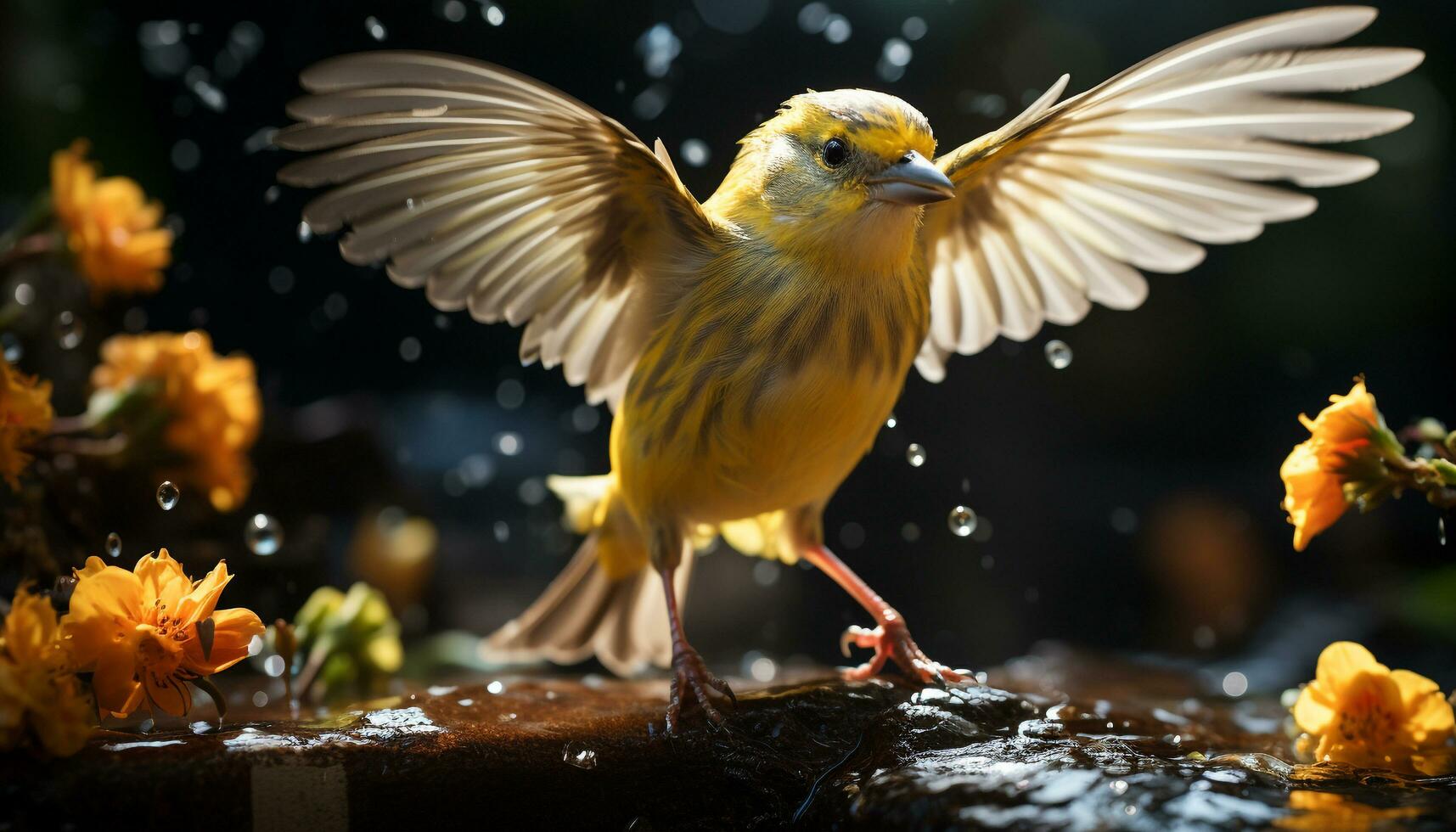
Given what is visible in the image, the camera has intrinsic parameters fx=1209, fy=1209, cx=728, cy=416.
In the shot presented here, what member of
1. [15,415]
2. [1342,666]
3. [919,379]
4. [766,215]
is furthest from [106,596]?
[919,379]

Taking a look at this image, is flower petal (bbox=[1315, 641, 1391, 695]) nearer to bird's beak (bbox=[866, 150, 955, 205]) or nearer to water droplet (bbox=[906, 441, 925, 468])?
bird's beak (bbox=[866, 150, 955, 205])

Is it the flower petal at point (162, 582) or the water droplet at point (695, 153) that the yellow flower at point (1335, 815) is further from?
the water droplet at point (695, 153)

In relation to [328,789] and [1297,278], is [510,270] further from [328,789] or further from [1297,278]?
[1297,278]

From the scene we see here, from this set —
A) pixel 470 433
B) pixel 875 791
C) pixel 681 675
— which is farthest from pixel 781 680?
pixel 470 433

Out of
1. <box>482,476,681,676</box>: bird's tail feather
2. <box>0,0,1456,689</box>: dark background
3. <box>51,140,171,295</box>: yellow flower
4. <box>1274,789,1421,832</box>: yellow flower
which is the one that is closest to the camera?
<box>1274,789,1421,832</box>: yellow flower

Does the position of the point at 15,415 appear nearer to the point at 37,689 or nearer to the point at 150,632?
the point at 150,632

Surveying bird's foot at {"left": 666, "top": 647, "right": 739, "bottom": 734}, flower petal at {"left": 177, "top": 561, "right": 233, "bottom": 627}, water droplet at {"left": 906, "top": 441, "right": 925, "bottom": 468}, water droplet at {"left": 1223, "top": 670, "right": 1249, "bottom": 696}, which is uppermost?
water droplet at {"left": 906, "top": 441, "right": 925, "bottom": 468}

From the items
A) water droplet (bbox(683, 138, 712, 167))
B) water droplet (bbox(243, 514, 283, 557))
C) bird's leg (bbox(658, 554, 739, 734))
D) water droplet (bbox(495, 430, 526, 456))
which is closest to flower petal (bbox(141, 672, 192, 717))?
bird's leg (bbox(658, 554, 739, 734))
